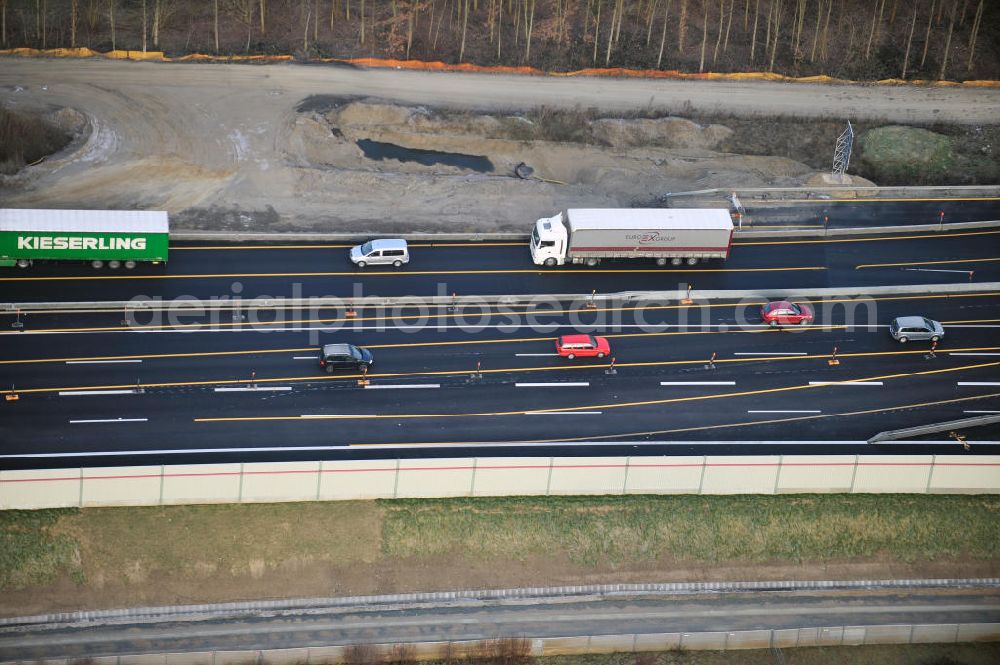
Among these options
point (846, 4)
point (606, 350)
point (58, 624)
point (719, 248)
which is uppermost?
point (846, 4)

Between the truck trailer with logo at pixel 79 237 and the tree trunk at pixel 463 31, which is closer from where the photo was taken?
the truck trailer with logo at pixel 79 237

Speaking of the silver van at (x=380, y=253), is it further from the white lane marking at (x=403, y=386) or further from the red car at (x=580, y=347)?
the red car at (x=580, y=347)

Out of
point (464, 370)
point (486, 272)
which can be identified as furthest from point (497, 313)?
point (464, 370)

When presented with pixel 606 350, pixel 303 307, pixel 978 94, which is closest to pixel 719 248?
pixel 606 350

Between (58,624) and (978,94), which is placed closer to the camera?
(58,624)

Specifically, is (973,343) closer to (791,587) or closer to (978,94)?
(791,587)

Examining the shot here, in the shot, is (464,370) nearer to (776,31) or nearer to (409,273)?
(409,273)

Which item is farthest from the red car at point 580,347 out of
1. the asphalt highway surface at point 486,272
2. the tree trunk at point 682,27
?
the tree trunk at point 682,27
